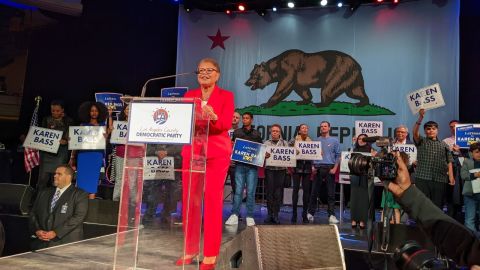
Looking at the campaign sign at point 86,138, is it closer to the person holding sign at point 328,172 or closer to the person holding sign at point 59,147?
the person holding sign at point 59,147

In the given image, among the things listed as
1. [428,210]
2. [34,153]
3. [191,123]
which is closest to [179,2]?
[34,153]

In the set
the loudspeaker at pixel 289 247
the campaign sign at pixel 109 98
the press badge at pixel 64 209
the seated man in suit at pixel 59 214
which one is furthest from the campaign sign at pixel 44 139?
the loudspeaker at pixel 289 247

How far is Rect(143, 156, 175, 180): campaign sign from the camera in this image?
8.93 ft

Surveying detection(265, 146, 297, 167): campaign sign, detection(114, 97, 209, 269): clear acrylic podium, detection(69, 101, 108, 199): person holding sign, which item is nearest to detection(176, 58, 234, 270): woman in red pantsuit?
detection(114, 97, 209, 269): clear acrylic podium

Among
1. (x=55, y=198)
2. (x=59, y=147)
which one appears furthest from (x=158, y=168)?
(x=59, y=147)

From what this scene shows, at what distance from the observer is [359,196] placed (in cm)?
604

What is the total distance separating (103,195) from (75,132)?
139cm

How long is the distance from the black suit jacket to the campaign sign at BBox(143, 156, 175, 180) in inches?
70.4

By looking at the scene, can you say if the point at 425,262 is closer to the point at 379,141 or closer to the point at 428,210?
the point at 428,210

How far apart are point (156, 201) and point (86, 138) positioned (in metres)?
3.63

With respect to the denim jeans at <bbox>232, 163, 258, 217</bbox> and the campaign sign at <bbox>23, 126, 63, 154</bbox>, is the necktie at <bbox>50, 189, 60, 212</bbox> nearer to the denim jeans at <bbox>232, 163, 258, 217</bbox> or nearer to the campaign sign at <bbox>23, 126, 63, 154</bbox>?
the campaign sign at <bbox>23, 126, 63, 154</bbox>

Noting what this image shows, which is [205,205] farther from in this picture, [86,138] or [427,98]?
[427,98]

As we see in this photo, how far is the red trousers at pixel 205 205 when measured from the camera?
2719 mm

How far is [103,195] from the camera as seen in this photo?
Result: 22.8ft
